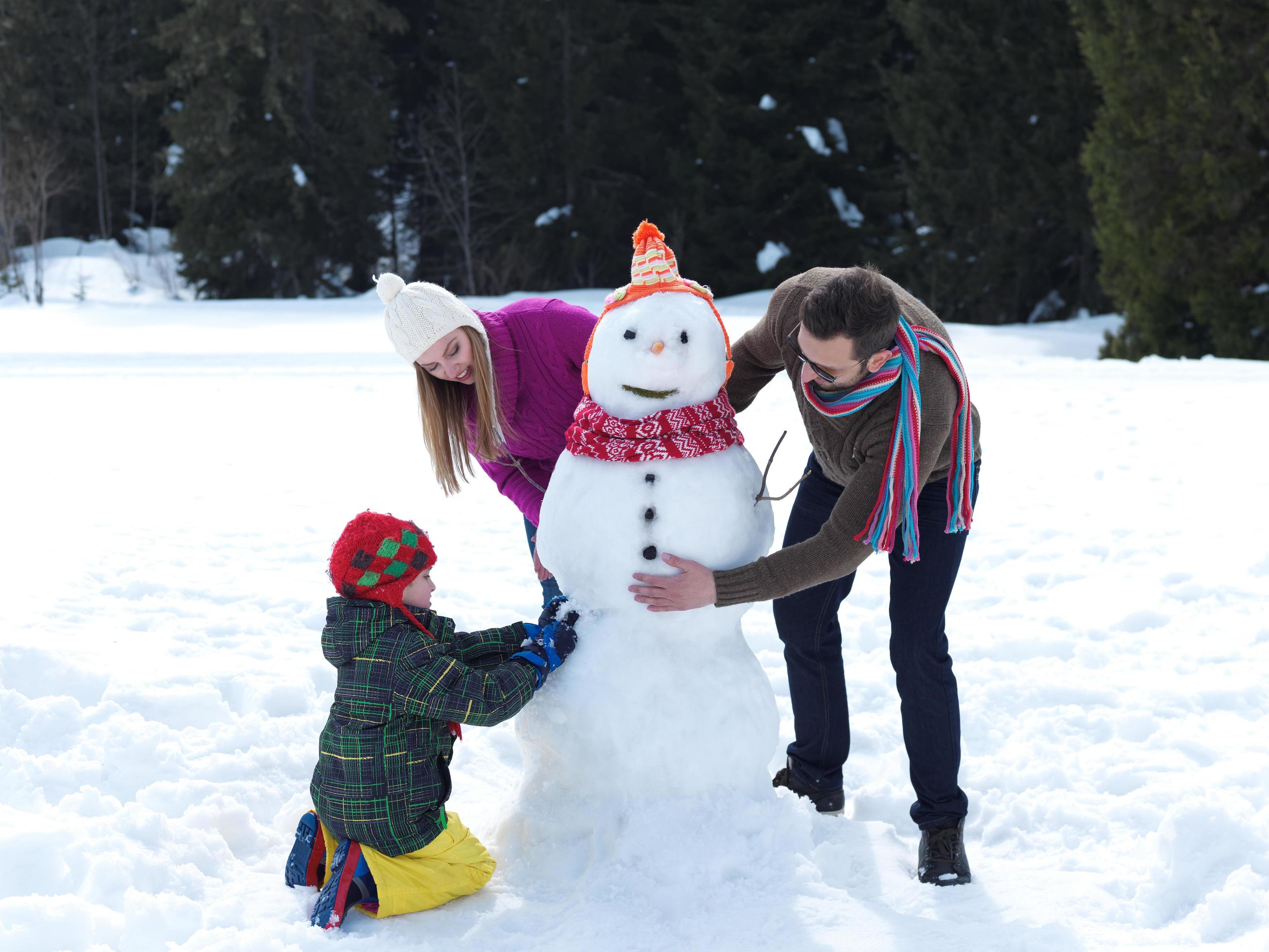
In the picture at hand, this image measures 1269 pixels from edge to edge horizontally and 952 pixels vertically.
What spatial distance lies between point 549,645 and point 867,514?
2.71ft

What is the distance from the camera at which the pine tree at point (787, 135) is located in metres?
17.7

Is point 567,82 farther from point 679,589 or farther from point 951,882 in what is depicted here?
point 951,882

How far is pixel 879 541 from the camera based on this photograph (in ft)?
8.16

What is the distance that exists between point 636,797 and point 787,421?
16.7 feet

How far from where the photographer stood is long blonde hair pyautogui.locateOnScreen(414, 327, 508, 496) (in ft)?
9.69

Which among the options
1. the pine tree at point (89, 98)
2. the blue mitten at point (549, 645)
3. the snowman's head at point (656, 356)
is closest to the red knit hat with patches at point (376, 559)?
the blue mitten at point (549, 645)

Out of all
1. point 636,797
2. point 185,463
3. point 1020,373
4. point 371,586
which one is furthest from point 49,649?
point 1020,373

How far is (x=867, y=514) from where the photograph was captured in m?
2.50

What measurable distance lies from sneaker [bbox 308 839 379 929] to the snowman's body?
1.46ft

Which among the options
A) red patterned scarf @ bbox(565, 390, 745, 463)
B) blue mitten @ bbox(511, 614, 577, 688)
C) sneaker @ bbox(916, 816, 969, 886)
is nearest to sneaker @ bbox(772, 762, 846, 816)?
sneaker @ bbox(916, 816, 969, 886)

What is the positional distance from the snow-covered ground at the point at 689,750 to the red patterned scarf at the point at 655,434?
718mm

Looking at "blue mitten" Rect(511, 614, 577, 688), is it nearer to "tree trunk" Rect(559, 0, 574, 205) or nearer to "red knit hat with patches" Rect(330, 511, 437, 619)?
"red knit hat with patches" Rect(330, 511, 437, 619)

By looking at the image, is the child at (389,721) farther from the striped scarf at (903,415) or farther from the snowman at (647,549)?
the striped scarf at (903,415)

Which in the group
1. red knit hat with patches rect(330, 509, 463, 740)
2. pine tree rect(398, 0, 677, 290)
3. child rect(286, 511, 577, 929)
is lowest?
child rect(286, 511, 577, 929)
